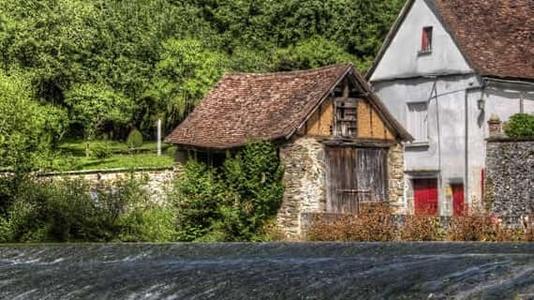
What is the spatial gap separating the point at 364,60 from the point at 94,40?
14.6 m

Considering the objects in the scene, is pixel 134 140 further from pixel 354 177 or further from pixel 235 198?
pixel 235 198

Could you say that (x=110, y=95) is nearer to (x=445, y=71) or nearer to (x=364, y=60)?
(x=364, y=60)

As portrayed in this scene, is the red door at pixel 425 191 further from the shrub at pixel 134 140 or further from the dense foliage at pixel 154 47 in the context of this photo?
the shrub at pixel 134 140

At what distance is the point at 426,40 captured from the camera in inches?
1596

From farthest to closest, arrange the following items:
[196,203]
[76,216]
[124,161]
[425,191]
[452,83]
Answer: [124,161] → [425,191] → [452,83] → [196,203] → [76,216]

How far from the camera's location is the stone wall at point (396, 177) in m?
37.0

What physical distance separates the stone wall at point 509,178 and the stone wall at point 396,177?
13.1 ft

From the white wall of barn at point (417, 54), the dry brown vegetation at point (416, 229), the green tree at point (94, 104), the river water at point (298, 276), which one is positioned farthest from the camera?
the green tree at point (94, 104)

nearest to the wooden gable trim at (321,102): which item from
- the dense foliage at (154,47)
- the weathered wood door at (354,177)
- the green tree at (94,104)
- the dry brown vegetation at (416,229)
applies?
the weathered wood door at (354,177)

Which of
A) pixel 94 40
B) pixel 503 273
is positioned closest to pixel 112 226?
pixel 503 273

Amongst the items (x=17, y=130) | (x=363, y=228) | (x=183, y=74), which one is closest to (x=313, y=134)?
(x=363, y=228)

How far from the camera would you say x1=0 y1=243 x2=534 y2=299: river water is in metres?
11.4

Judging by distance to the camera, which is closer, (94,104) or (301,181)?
(301,181)

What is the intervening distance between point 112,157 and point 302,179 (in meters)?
22.3
